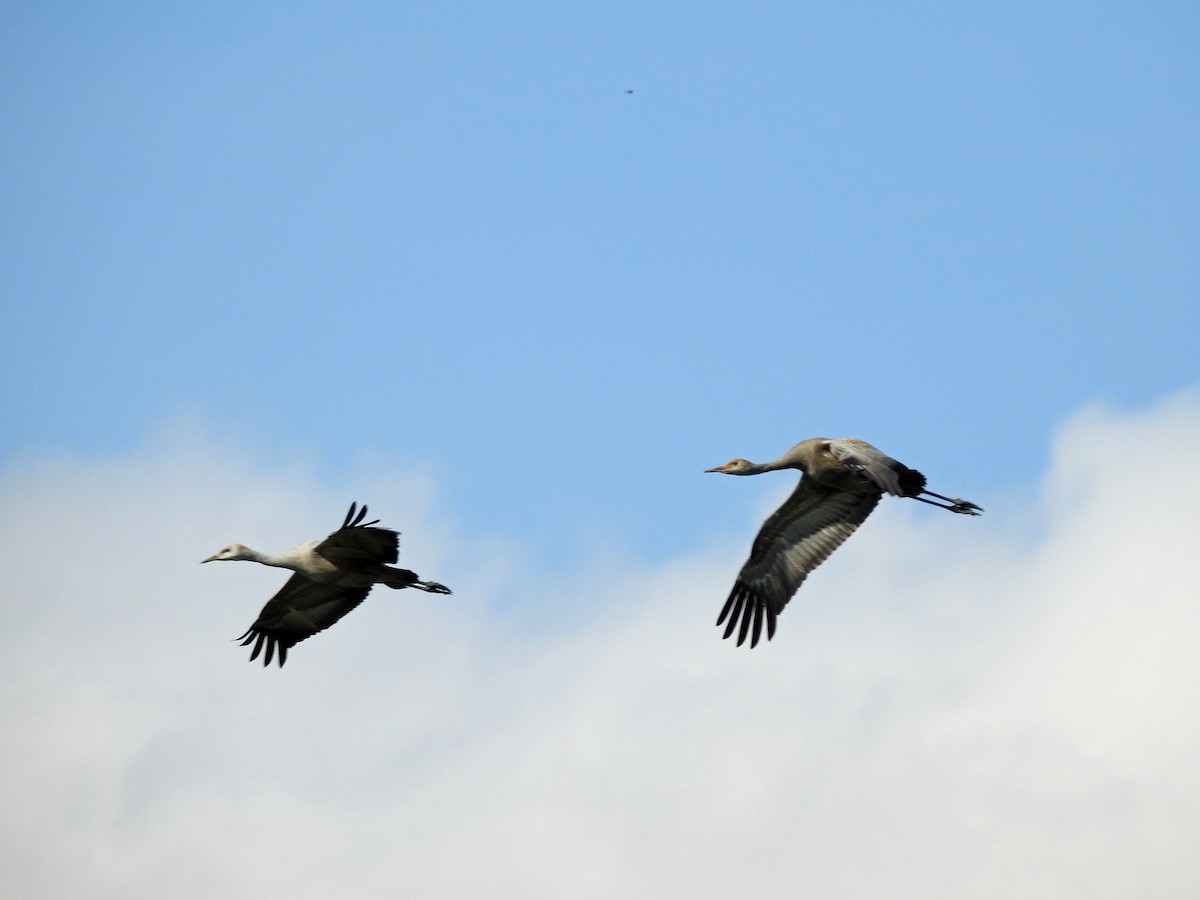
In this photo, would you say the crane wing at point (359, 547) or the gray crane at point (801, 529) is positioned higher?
the gray crane at point (801, 529)

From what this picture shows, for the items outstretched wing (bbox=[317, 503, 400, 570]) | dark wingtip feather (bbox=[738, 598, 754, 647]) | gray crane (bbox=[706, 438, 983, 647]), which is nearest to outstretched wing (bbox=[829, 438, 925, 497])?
gray crane (bbox=[706, 438, 983, 647])

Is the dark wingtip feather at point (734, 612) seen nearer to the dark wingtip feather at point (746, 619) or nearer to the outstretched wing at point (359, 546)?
the dark wingtip feather at point (746, 619)

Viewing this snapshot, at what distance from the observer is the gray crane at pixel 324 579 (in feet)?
79.7

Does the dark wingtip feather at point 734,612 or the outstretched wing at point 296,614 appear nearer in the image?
the dark wingtip feather at point 734,612

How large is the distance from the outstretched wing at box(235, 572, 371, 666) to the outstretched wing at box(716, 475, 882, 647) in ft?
15.9

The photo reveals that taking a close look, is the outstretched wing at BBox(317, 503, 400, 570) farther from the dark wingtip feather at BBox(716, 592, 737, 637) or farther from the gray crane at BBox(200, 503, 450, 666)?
the dark wingtip feather at BBox(716, 592, 737, 637)

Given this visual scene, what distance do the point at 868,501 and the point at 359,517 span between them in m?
6.06

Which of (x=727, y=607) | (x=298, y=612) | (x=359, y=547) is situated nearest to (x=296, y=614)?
(x=298, y=612)

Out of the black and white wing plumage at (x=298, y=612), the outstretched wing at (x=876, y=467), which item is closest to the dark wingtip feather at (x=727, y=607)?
the outstretched wing at (x=876, y=467)

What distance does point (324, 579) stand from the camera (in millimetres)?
25500

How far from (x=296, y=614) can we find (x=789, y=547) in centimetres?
650

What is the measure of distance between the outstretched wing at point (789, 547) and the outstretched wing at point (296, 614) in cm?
484

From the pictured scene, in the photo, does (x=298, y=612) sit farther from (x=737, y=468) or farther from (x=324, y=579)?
(x=737, y=468)

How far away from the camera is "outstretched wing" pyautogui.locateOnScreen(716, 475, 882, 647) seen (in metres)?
24.8
